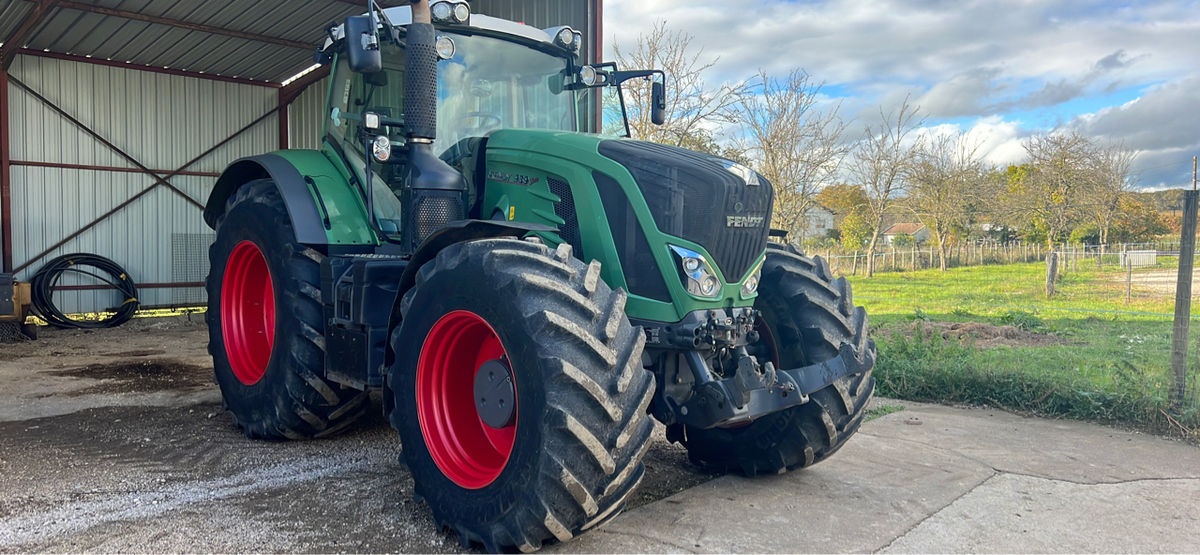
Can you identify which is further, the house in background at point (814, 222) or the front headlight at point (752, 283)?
the house in background at point (814, 222)

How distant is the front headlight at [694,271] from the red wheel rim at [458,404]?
0.83 metres

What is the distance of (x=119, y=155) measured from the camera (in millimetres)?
13523

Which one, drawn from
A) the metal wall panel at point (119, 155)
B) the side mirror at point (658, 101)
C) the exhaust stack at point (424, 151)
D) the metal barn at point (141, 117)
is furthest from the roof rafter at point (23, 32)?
the side mirror at point (658, 101)

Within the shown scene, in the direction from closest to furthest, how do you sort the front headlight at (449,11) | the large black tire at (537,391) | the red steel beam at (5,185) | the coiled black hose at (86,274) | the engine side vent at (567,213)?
the large black tire at (537,391)
the engine side vent at (567,213)
the front headlight at (449,11)
the red steel beam at (5,185)
the coiled black hose at (86,274)

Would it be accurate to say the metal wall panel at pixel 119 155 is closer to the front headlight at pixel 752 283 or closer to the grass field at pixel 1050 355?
the grass field at pixel 1050 355

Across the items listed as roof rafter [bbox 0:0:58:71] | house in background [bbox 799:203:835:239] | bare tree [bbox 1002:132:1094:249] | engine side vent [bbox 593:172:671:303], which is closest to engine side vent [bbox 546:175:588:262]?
engine side vent [bbox 593:172:671:303]

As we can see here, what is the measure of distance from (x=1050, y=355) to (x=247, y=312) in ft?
21.3

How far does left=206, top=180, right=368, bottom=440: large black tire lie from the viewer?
4.75 meters

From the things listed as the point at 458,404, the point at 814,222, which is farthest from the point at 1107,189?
the point at 458,404

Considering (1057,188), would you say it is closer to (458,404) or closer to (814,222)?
(814,222)

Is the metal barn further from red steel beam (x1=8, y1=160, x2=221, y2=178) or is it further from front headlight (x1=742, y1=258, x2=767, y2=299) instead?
front headlight (x1=742, y1=258, x2=767, y2=299)

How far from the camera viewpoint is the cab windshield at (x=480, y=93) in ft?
14.9

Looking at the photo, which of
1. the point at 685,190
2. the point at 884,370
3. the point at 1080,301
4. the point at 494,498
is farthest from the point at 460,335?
the point at 1080,301

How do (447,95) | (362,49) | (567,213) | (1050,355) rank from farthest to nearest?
1. (1050,355)
2. (447,95)
3. (362,49)
4. (567,213)
